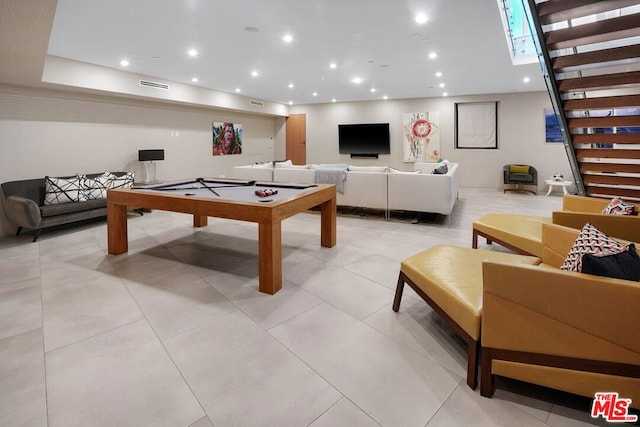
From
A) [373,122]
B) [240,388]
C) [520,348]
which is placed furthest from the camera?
[373,122]

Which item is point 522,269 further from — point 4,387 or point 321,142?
point 321,142

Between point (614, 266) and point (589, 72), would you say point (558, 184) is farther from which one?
A: point (614, 266)

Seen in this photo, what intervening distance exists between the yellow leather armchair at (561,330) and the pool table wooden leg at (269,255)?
1.64m

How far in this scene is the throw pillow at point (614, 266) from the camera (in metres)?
1.38

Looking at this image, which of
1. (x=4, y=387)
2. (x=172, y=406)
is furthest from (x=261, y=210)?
(x=4, y=387)

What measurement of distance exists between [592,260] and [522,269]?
10.5 inches

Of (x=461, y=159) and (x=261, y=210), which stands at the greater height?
(x=461, y=159)

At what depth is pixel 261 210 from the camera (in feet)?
8.91

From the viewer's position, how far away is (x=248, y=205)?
2.79 meters

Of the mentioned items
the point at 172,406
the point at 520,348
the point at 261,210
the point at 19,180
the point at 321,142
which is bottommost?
the point at 172,406

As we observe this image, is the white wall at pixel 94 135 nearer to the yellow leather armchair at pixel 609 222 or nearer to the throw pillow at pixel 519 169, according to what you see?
the yellow leather armchair at pixel 609 222

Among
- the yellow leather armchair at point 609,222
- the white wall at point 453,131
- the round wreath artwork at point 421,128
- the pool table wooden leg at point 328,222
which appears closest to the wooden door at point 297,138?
the white wall at point 453,131

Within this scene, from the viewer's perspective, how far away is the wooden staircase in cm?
272

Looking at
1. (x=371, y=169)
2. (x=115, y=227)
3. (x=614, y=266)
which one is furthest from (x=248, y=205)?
(x=371, y=169)
